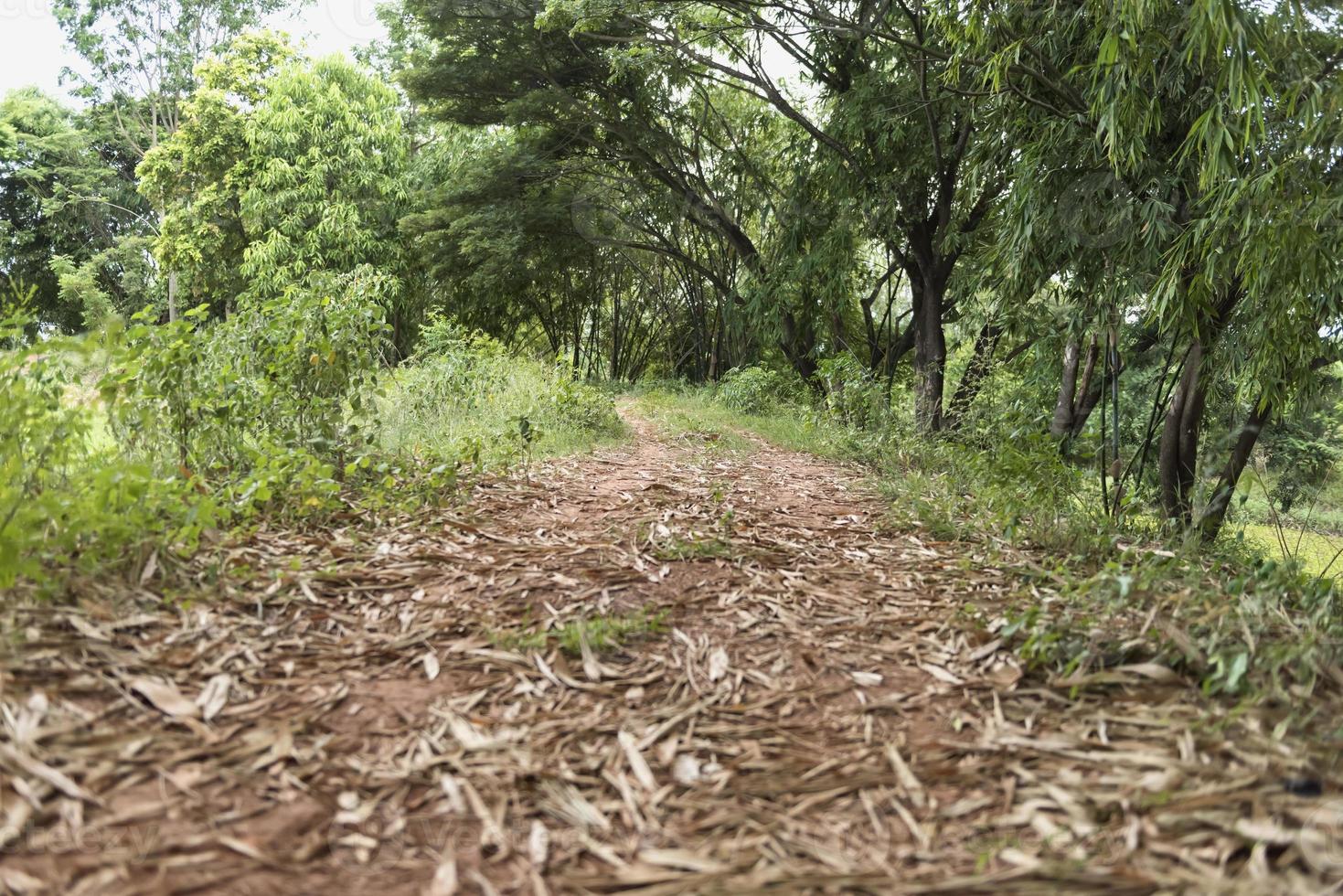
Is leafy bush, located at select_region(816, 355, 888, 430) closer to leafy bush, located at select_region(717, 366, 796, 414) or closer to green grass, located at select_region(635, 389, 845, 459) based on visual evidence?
green grass, located at select_region(635, 389, 845, 459)

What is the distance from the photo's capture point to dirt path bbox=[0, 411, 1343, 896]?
143cm

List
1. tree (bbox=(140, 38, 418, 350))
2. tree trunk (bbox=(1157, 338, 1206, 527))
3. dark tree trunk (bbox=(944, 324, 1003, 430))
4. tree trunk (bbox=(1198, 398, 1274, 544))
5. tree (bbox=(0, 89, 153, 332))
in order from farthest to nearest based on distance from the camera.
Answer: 1. tree (bbox=(0, 89, 153, 332))
2. tree (bbox=(140, 38, 418, 350))
3. dark tree trunk (bbox=(944, 324, 1003, 430))
4. tree trunk (bbox=(1157, 338, 1206, 527))
5. tree trunk (bbox=(1198, 398, 1274, 544))

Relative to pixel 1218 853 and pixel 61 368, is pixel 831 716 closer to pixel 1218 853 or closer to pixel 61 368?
pixel 1218 853

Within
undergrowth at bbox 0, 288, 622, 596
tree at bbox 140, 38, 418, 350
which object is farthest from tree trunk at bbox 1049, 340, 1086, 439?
tree at bbox 140, 38, 418, 350

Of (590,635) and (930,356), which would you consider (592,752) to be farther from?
(930,356)

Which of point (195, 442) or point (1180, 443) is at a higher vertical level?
point (1180, 443)

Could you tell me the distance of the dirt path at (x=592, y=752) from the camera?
1.43m

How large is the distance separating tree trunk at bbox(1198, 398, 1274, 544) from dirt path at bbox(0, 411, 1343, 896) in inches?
84.8

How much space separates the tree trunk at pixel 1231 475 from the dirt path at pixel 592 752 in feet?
7.07

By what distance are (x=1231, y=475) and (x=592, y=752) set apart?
477 cm

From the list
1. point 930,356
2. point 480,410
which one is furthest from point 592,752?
point 930,356

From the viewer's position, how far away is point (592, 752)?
1844 mm

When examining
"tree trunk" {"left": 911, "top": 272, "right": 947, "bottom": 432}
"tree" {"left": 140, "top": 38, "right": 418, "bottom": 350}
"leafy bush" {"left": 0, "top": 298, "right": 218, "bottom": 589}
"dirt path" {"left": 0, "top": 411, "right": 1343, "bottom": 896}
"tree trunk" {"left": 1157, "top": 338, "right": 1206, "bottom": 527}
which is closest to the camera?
"dirt path" {"left": 0, "top": 411, "right": 1343, "bottom": 896}

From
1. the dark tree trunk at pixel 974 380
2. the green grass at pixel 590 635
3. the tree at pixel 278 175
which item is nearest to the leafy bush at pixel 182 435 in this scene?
the green grass at pixel 590 635
